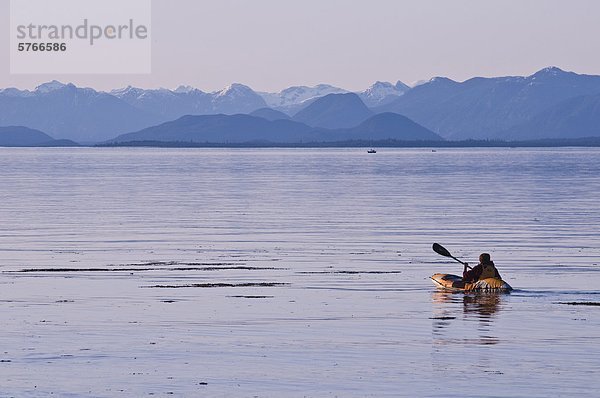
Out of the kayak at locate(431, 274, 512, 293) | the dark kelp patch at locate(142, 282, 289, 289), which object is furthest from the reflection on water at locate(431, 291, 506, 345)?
the dark kelp patch at locate(142, 282, 289, 289)

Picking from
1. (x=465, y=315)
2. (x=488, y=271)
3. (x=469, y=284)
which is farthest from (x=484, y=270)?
(x=465, y=315)

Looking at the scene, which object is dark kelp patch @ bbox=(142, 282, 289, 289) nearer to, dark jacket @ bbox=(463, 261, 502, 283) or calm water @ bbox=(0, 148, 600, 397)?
calm water @ bbox=(0, 148, 600, 397)

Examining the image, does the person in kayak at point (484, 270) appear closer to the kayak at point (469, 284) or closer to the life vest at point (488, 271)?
the life vest at point (488, 271)

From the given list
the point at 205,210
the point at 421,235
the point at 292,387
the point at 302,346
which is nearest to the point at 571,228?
the point at 421,235

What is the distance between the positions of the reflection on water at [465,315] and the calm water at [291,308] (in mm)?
76

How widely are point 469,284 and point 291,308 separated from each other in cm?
658

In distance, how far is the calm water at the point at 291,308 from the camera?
74.8 feet

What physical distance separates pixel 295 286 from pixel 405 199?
50657 millimetres

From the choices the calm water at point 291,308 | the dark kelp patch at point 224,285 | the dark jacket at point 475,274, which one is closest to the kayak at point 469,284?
the dark jacket at point 475,274

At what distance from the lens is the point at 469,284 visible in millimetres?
36062

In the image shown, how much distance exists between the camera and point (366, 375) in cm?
2308

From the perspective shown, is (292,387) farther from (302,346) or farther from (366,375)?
(302,346)

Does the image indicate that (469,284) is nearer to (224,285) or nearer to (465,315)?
(465,315)

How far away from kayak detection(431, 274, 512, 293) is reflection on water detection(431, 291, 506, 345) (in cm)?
21
